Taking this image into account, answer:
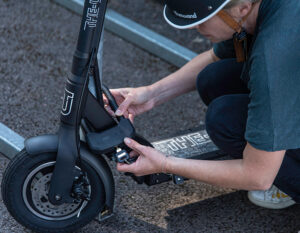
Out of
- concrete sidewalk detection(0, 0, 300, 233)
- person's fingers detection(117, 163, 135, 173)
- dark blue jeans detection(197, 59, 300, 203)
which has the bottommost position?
concrete sidewalk detection(0, 0, 300, 233)

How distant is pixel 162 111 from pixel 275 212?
3.10 ft

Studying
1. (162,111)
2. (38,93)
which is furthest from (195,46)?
→ (38,93)

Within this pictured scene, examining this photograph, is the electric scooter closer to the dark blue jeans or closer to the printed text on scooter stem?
the printed text on scooter stem

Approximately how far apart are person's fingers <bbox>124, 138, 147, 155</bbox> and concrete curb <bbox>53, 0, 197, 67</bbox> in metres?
1.47

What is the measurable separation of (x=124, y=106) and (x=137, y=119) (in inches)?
30.0

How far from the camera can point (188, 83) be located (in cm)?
259

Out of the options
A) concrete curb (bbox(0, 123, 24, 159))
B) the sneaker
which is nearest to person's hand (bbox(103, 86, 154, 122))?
concrete curb (bbox(0, 123, 24, 159))

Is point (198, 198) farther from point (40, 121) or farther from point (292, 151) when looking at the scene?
point (40, 121)

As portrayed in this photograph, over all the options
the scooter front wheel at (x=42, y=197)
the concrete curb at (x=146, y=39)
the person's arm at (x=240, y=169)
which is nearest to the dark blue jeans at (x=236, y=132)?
the person's arm at (x=240, y=169)

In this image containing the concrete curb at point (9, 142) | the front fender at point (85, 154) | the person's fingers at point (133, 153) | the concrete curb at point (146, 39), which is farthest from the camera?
the concrete curb at point (146, 39)

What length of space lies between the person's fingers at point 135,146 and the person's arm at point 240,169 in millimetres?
105

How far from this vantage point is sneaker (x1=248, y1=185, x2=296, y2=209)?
2510 mm

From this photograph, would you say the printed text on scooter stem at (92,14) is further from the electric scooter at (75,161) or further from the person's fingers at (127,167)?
the person's fingers at (127,167)

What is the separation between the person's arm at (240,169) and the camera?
1932mm
